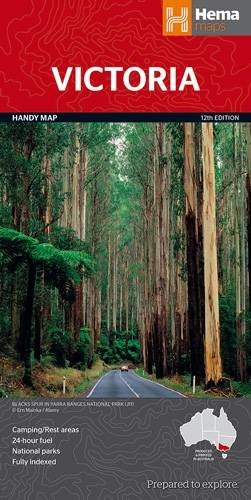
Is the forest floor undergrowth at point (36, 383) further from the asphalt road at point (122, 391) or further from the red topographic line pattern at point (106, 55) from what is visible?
the red topographic line pattern at point (106, 55)

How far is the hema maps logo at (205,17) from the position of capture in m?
6.39

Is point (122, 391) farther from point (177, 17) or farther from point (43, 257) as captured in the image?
point (177, 17)

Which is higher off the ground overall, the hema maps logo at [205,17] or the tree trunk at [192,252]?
the hema maps logo at [205,17]

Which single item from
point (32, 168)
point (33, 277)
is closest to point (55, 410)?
point (33, 277)

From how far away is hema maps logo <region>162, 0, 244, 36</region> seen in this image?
6395 millimetres

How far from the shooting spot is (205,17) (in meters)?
6.39

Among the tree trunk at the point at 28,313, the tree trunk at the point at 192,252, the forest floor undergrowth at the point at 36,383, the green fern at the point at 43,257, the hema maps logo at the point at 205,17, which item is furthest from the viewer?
the tree trunk at the point at 192,252

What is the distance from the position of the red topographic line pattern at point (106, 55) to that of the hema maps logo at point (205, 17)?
0.07 meters

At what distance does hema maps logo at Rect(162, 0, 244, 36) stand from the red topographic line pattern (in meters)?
0.07

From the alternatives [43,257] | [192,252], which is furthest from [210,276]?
[192,252]

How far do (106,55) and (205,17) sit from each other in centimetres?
103

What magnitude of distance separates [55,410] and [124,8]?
394 centimetres

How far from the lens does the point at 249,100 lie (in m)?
6.39

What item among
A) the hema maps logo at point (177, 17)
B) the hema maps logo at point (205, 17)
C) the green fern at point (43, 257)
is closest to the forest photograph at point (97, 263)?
the green fern at point (43, 257)
